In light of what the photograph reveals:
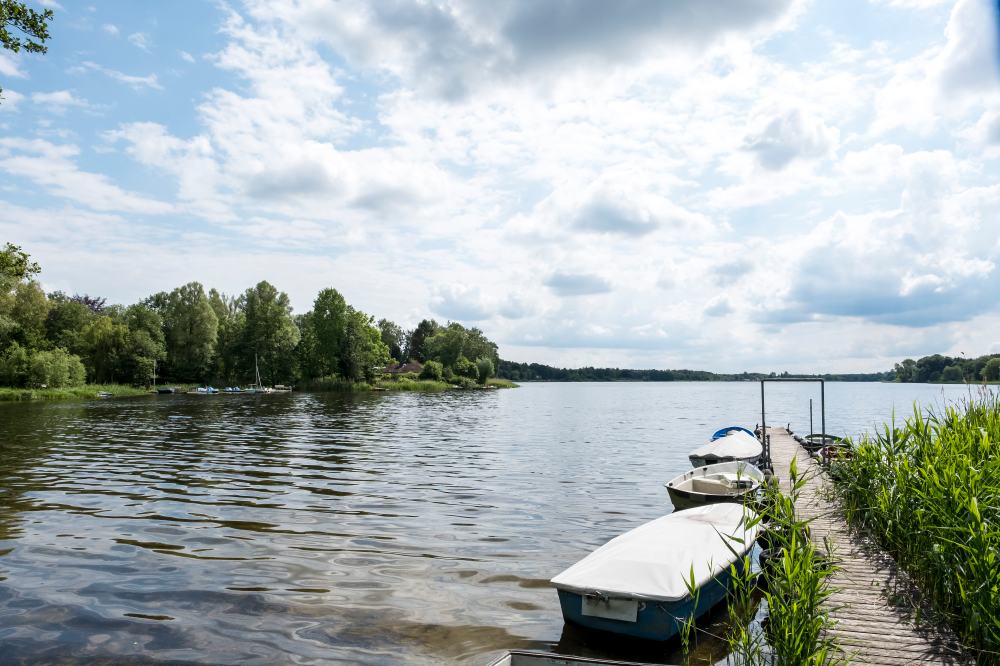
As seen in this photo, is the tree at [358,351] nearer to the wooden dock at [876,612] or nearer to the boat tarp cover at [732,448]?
the boat tarp cover at [732,448]

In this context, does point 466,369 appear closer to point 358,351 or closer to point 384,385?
point 384,385

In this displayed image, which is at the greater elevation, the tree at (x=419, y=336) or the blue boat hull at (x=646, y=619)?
the tree at (x=419, y=336)

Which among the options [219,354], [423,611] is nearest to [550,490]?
[423,611]

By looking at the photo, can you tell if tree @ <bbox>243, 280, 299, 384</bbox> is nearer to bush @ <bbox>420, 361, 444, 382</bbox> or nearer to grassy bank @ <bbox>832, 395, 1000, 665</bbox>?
bush @ <bbox>420, 361, 444, 382</bbox>

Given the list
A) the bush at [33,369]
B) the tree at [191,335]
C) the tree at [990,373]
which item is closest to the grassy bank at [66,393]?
the bush at [33,369]

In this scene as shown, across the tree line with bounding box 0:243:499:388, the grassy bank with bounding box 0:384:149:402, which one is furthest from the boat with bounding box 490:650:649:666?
the tree line with bounding box 0:243:499:388

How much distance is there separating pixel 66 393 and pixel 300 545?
81.1m

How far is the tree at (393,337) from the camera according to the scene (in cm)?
17462

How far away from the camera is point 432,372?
129m

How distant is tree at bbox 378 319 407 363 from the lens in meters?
175

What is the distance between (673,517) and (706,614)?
7.55 feet

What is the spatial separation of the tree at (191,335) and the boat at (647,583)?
368 feet

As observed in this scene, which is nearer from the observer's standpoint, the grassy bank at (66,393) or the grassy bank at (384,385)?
the grassy bank at (66,393)

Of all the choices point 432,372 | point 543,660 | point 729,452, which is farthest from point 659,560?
point 432,372
